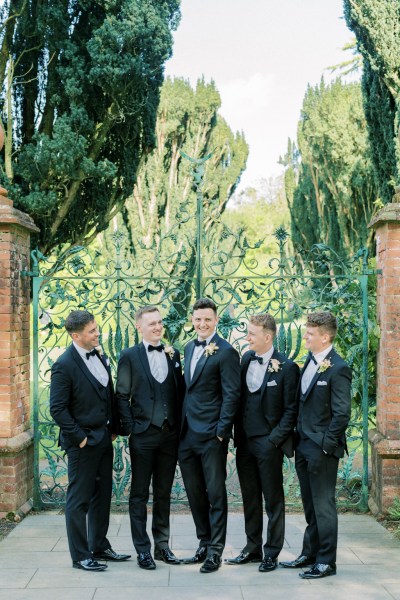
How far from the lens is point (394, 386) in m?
5.92

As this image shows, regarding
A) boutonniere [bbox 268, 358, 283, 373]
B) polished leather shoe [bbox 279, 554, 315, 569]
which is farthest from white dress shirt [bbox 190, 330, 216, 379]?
polished leather shoe [bbox 279, 554, 315, 569]

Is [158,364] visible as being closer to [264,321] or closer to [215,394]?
[215,394]

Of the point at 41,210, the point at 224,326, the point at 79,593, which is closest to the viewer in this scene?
the point at 79,593

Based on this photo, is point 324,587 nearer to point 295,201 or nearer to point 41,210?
point 41,210

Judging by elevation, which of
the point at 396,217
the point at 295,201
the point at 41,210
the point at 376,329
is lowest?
the point at 376,329

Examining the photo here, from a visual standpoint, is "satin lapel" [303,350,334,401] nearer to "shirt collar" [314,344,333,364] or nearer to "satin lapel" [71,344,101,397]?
"shirt collar" [314,344,333,364]

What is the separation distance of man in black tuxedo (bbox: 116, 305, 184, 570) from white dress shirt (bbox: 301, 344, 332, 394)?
2.92ft

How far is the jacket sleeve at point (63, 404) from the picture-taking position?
14.9 ft

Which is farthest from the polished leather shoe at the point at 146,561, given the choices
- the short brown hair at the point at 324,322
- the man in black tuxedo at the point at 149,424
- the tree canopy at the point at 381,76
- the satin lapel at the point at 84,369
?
the tree canopy at the point at 381,76

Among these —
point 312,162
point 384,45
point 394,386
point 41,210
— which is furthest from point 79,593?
point 312,162

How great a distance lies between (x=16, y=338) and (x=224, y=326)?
1.86 metres

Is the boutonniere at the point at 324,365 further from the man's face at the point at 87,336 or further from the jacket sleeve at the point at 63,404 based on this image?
the jacket sleeve at the point at 63,404

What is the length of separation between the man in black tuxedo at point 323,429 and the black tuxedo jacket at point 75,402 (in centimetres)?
136

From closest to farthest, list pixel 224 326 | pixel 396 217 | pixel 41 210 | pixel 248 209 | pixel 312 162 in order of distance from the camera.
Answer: pixel 396 217 < pixel 224 326 < pixel 41 210 < pixel 312 162 < pixel 248 209
